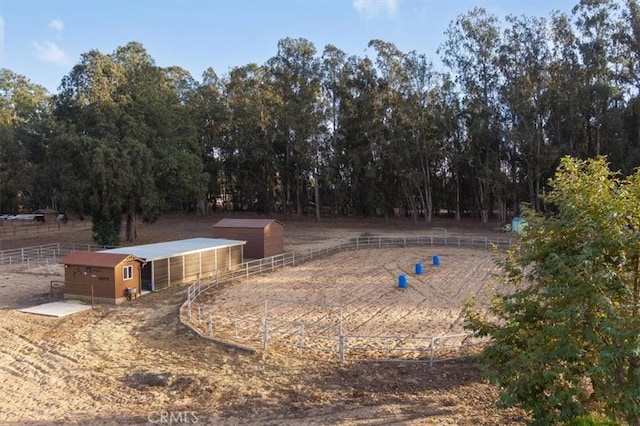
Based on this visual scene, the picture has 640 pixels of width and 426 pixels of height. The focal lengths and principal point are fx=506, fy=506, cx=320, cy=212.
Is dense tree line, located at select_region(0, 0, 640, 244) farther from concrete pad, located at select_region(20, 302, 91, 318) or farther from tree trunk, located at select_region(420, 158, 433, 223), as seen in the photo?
concrete pad, located at select_region(20, 302, 91, 318)

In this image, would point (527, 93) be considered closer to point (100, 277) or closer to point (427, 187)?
point (427, 187)

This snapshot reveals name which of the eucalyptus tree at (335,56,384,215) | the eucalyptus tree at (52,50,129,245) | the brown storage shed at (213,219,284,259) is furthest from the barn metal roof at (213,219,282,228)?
the eucalyptus tree at (335,56,384,215)

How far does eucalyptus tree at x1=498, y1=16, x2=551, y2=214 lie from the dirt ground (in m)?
30.8

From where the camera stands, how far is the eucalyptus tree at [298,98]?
176ft

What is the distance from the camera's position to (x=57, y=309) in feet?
64.1

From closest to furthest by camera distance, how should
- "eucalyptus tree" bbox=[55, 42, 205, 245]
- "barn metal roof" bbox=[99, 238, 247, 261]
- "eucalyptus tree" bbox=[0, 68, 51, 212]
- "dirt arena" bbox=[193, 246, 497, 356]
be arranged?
"dirt arena" bbox=[193, 246, 497, 356], "barn metal roof" bbox=[99, 238, 247, 261], "eucalyptus tree" bbox=[55, 42, 205, 245], "eucalyptus tree" bbox=[0, 68, 51, 212]

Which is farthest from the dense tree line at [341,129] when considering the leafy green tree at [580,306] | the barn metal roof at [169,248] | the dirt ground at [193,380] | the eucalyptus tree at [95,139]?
the leafy green tree at [580,306]

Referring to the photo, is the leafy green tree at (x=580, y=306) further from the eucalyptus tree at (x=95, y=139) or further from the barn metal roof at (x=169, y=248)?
the eucalyptus tree at (x=95, y=139)

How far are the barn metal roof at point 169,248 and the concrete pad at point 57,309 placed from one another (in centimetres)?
333

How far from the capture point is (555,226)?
777 centimetres

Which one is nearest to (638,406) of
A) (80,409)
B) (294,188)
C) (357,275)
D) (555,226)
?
(555,226)

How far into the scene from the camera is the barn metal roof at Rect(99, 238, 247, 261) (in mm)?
23781

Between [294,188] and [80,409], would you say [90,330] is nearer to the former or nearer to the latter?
[80,409]

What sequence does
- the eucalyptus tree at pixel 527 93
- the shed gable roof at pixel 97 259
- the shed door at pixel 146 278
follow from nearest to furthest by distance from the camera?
the shed gable roof at pixel 97 259
the shed door at pixel 146 278
the eucalyptus tree at pixel 527 93
